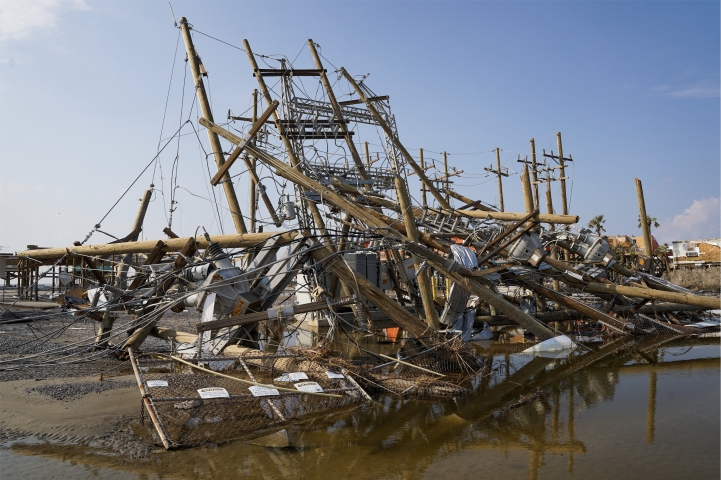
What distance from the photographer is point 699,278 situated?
35812 millimetres

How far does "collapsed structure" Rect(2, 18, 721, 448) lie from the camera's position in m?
7.51

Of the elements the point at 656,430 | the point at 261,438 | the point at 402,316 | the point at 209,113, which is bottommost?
the point at 656,430

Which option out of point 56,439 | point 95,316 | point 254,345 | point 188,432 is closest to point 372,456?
point 188,432

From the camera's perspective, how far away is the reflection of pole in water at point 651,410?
7.27 m

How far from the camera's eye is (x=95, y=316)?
13.0 m

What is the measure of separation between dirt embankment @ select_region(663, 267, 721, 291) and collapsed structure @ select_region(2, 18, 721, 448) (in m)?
20.6

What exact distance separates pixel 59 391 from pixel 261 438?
449 centimetres

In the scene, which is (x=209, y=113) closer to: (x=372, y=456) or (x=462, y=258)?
(x=462, y=258)

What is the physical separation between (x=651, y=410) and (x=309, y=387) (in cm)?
605

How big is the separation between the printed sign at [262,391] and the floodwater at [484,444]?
0.65 m

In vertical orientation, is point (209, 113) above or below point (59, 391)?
above

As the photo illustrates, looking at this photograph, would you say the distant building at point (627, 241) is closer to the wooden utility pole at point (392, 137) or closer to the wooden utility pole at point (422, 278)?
the wooden utility pole at point (392, 137)

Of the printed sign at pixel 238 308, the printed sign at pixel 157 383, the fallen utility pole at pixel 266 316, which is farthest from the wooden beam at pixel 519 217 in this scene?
the printed sign at pixel 157 383

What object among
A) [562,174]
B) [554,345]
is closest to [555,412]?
[554,345]
